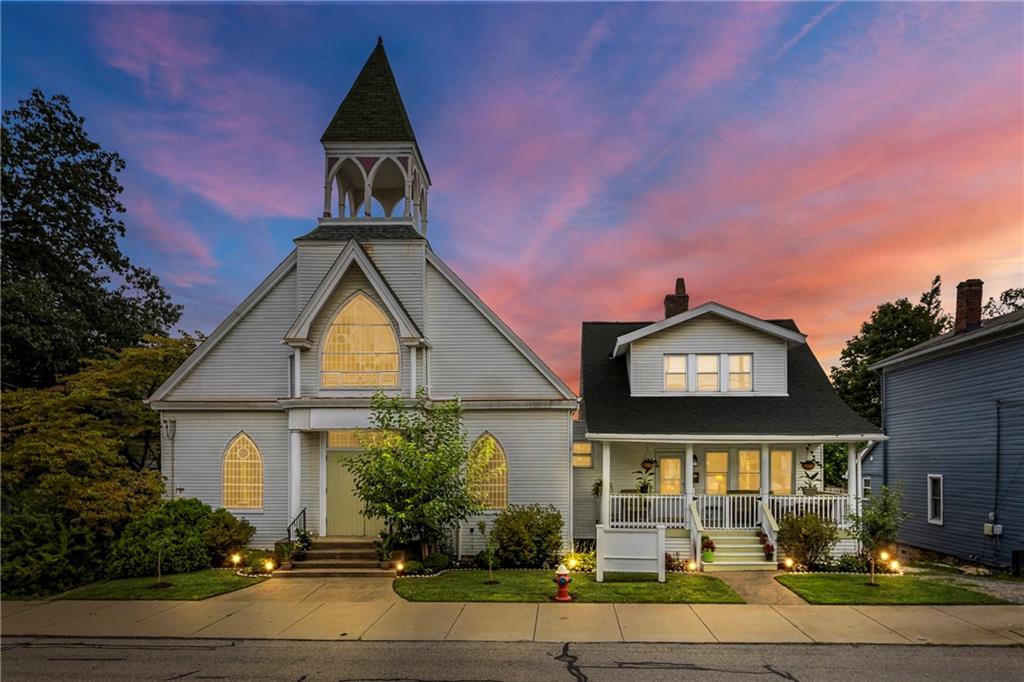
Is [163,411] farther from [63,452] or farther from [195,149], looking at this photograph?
[195,149]

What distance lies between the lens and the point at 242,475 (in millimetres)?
17781

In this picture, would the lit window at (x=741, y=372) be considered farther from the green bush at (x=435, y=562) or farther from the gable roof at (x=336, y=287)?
the green bush at (x=435, y=562)

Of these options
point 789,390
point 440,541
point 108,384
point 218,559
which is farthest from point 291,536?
point 789,390

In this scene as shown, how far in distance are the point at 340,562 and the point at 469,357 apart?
21.5ft

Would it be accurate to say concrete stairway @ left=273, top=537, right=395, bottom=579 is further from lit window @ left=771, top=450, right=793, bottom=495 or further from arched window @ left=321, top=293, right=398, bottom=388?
lit window @ left=771, top=450, right=793, bottom=495

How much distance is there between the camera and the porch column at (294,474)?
16.9 meters

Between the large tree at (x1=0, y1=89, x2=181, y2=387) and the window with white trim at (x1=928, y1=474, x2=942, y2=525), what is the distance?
29695 mm

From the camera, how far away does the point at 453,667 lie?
8.93m

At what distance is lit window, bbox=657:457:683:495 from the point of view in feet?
64.7

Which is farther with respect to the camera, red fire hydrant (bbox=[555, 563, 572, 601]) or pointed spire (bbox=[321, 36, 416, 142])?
pointed spire (bbox=[321, 36, 416, 142])

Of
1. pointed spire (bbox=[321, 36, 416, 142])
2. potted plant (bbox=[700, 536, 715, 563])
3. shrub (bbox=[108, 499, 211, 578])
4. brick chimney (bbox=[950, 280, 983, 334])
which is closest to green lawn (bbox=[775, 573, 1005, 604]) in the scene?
potted plant (bbox=[700, 536, 715, 563])

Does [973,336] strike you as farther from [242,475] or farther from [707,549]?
[242,475]

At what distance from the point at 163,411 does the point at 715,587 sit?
15.7 meters

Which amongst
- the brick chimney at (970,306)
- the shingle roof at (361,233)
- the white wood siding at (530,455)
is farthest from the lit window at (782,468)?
the shingle roof at (361,233)
